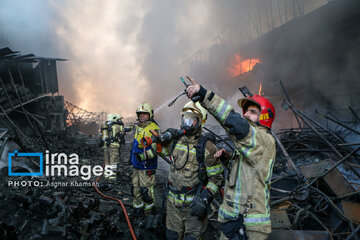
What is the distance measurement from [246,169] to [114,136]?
6.30 m

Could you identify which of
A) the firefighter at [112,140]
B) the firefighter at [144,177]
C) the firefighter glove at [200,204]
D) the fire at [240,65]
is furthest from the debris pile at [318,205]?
the fire at [240,65]

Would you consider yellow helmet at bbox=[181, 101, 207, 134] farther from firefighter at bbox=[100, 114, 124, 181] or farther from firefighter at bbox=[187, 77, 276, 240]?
firefighter at bbox=[100, 114, 124, 181]

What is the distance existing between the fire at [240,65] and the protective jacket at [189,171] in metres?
18.5

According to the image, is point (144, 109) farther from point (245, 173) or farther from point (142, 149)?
point (245, 173)

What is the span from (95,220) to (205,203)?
2645mm

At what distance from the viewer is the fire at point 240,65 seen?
19706 mm

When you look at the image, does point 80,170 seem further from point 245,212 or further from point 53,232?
point 245,212

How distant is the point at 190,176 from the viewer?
9.67 feet

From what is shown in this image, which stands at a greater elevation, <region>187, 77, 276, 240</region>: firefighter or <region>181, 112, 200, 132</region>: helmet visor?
<region>181, 112, 200, 132</region>: helmet visor

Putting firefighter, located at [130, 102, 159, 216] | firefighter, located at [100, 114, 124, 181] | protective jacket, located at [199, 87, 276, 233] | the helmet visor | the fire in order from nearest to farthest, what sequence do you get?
protective jacket, located at [199, 87, 276, 233]
the helmet visor
firefighter, located at [130, 102, 159, 216]
firefighter, located at [100, 114, 124, 181]
the fire

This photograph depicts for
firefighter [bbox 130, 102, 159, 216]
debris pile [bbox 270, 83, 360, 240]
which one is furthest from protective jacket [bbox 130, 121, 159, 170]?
debris pile [bbox 270, 83, 360, 240]

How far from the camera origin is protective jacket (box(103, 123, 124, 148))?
288 inches

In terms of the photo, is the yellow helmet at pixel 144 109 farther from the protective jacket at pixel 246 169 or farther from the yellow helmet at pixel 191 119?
the protective jacket at pixel 246 169

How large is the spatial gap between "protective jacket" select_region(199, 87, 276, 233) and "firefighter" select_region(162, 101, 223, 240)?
64 centimetres
